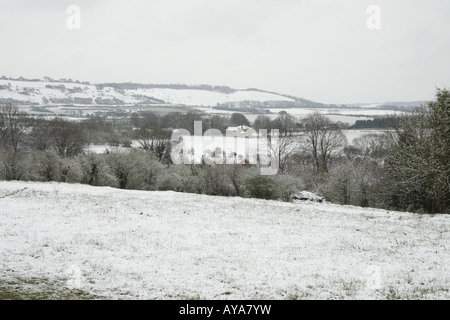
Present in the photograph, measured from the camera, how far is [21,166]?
146 ft

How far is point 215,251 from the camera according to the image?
1539 cm

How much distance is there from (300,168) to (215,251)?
4576 centimetres

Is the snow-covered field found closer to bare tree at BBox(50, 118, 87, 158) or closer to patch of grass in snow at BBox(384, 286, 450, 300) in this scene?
patch of grass in snow at BBox(384, 286, 450, 300)

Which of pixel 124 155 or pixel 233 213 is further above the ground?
pixel 124 155

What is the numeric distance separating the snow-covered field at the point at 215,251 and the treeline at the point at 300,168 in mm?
7780

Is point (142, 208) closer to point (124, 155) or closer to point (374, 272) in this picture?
point (374, 272)

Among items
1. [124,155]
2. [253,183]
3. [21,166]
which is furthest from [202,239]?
[21,166]

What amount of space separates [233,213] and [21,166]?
3403 centimetres

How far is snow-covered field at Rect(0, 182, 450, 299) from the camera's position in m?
10.9

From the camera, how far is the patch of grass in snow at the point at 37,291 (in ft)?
29.9

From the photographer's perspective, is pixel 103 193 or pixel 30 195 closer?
pixel 30 195
